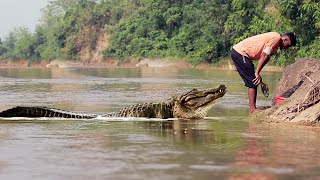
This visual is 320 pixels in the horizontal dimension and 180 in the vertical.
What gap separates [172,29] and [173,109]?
216 feet

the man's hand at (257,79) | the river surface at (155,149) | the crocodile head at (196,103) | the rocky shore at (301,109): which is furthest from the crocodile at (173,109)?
the rocky shore at (301,109)

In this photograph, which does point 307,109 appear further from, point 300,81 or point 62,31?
point 62,31

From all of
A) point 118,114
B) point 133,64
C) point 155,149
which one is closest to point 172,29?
point 133,64

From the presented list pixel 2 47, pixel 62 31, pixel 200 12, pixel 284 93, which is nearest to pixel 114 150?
pixel 284 93

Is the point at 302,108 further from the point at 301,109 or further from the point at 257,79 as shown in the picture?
the point at 257,79

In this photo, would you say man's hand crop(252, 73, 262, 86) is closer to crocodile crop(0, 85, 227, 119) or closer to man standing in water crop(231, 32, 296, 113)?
man standing in water crop(231, 32, 296, 113)

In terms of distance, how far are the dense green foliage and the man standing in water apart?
1027 inches

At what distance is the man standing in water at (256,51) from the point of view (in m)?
9.54

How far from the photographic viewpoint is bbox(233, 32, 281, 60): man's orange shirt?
376 inches

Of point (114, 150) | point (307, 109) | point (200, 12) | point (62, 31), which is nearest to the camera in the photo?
point (114, 150)

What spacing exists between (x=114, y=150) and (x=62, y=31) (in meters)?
91.8

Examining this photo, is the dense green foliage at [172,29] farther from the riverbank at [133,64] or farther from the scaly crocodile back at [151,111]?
the scaly crocodile back at [151,111]

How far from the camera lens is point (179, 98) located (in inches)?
402

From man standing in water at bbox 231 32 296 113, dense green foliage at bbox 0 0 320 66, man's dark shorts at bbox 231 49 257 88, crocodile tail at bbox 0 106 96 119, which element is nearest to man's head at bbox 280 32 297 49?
man standing in water at bbox 231 32 296 113
